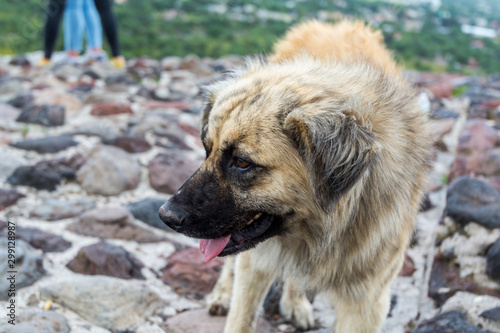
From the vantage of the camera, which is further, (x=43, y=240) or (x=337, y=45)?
(x=43, y=240)

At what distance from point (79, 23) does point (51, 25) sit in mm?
621

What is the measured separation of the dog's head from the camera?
2113 mm

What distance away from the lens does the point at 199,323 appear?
9.64ft

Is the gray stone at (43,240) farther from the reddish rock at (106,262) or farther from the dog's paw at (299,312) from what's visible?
the dog's paw at (299,312)

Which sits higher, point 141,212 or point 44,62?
point 141,212

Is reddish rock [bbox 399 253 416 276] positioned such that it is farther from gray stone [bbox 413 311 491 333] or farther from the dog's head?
the dog's head

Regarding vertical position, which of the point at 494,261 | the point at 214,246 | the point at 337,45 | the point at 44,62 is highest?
the point at 337,45

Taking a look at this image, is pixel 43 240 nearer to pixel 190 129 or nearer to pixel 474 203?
pixel 190 129

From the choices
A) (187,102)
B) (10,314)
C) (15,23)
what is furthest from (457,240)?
(15,23)

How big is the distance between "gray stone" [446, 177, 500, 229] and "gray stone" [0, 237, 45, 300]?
291cm

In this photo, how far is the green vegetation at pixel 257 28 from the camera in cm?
1543

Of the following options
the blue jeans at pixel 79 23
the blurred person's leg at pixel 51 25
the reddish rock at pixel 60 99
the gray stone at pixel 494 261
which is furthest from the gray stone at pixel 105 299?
the blue jeans at pixel 79 23

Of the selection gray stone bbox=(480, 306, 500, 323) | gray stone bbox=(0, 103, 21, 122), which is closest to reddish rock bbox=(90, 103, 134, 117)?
gray stone bbox=(0, 103, 21, 122)

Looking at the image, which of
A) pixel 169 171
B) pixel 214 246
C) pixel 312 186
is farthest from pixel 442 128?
pixel 214 246
